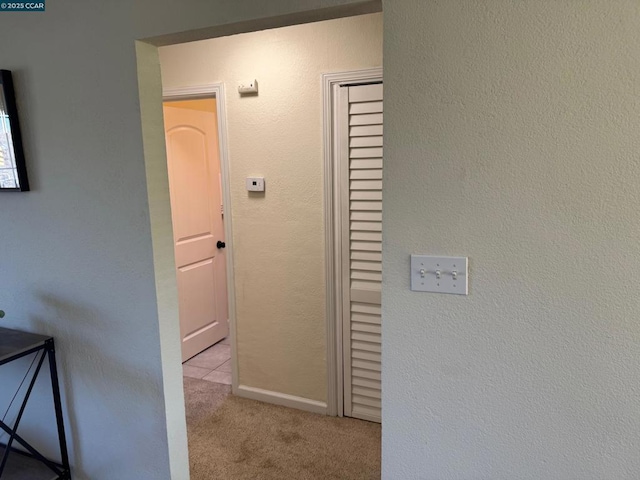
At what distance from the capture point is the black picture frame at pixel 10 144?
1.69 metres

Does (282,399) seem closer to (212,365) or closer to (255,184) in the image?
(212,365)

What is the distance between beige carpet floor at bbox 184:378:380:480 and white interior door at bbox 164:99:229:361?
2.66 feet

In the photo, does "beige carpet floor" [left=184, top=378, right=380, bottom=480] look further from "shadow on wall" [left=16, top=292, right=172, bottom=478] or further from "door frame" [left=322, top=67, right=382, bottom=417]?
"shadow on wall" [left=16, top=292, right=172, bottom=478]

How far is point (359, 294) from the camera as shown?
7.98 ft

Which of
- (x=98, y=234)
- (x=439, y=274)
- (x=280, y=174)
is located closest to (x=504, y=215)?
(x=439, y=274)

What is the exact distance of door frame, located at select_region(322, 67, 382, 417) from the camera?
2.28 metres

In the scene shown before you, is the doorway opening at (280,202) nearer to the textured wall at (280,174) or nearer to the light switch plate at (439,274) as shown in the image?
the textured wall at (280,174)

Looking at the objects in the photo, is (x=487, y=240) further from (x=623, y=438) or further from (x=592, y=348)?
(x=623, y=438)

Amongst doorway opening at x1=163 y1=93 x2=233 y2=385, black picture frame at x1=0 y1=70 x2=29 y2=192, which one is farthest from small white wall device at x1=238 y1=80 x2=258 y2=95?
black picture frame at x1=0 y1=70 x2=29 y2=192

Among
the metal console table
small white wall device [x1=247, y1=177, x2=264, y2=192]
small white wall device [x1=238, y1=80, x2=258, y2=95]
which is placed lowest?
the metal console table

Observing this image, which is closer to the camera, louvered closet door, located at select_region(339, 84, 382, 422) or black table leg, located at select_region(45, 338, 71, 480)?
black table leg, located at select_region(45, 338, 71, 480)

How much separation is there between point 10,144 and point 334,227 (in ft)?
4.85

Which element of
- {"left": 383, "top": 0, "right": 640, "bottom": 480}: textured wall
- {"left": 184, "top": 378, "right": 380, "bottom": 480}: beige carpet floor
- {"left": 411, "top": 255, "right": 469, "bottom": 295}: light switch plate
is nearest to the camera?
{"left": 383, "top": 0, "right": 640, "bottom": 480}: textured wall

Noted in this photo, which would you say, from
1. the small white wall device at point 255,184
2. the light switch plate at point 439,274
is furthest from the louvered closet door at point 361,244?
the light switch plate at point 439,274
